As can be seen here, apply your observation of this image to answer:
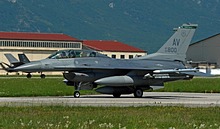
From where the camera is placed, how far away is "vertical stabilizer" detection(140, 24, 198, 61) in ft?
127

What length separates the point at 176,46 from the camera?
39.2 m

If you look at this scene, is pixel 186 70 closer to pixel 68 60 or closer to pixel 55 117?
pixel 68 60

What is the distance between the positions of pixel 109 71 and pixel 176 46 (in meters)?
4.71

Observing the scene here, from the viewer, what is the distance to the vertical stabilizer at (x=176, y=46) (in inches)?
1526

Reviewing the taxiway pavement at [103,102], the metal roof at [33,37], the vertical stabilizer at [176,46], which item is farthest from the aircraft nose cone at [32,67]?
the metal roof at [33,37]

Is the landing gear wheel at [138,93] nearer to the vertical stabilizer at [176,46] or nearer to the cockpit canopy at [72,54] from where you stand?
the vertical stabilizer at [176,46]

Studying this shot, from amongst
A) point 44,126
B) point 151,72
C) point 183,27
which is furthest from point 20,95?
point 44,126

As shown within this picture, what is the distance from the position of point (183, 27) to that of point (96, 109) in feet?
56.0

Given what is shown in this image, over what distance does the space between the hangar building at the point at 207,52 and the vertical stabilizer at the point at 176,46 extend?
Answer: 7535 centimetres

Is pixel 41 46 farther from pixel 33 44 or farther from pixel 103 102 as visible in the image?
pixel 103 102

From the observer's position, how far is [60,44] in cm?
13988

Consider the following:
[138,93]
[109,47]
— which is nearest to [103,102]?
[138,93]

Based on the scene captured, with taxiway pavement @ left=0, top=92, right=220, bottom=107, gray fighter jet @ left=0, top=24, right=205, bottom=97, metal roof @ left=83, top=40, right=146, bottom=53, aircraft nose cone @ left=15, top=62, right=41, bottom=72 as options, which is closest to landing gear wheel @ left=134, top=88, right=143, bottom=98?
gray fighter jet @ left=0, top=24, right=205, bottom=97

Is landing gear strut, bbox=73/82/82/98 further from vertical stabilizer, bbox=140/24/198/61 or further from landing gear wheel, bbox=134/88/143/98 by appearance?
vertical stabilizer, bbox=140/24/198/61
